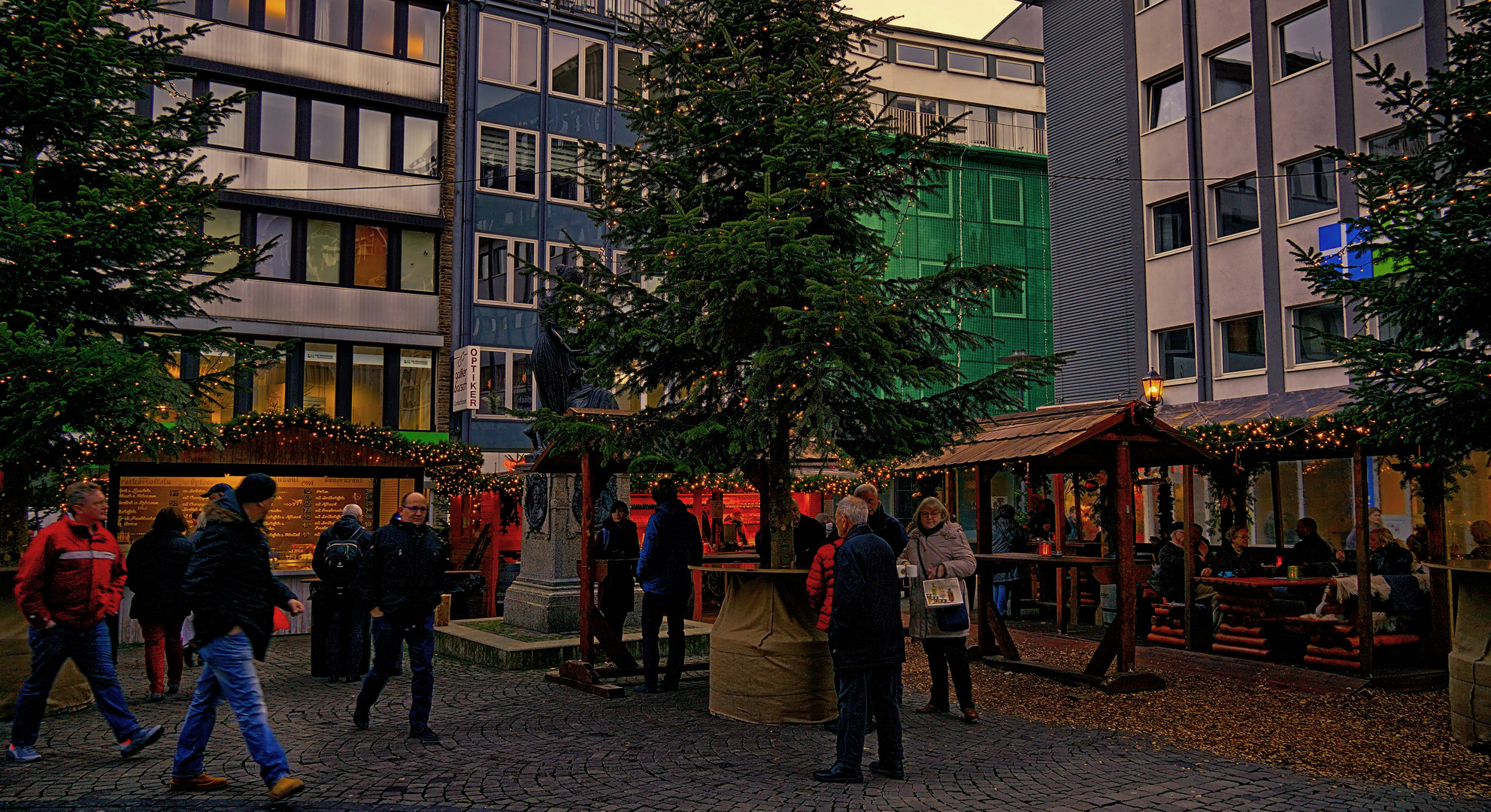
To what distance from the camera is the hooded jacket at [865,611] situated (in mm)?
6969

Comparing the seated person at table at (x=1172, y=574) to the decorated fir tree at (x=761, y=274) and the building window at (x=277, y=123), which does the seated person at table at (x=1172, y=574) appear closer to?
the decorated fir tree at (x=761, y=274)

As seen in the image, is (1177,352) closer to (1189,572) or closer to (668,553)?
(1189,572)

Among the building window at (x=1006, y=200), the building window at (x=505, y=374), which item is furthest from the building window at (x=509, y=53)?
the building window at (x=1006, y=200)

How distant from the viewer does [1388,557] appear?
504 inches

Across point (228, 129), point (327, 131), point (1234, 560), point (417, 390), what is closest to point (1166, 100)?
point (1234, 560)

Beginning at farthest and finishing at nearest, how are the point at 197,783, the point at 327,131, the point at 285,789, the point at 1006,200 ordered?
the point at 1006,200 < the point at 327,131 < the point at 197,783 < the point at 285,789

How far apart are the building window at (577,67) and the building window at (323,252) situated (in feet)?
22.3

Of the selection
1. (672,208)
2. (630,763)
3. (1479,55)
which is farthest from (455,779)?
(1479,55)

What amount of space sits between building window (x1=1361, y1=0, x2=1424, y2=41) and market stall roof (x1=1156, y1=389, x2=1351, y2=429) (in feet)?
23.0

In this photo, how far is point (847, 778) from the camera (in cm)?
692

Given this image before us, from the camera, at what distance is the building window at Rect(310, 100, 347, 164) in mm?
25984

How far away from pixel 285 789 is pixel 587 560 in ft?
14.9

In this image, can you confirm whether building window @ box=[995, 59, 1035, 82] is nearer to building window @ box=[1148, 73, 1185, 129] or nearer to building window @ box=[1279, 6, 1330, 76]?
building window @ box=[1148, 73, 1185, 129]

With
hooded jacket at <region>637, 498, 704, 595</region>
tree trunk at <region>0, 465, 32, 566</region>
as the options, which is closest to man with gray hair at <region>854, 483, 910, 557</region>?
hooded jacket at <region>637, 498, 704, 595</region>
